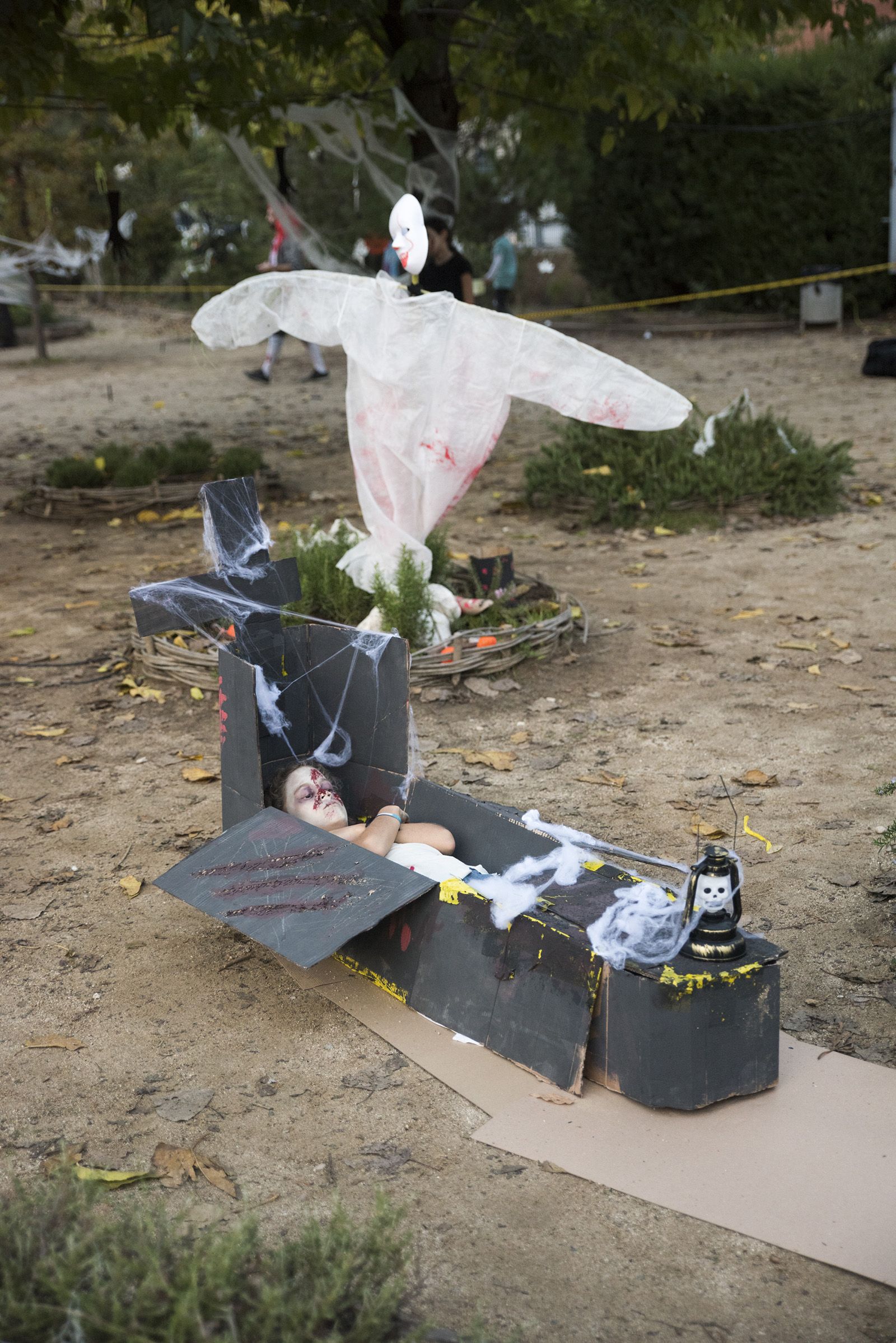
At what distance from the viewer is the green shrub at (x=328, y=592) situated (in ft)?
17.6

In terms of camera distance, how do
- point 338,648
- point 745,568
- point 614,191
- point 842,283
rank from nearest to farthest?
point 338,648
point 745,568
point 842,283
point 614,191

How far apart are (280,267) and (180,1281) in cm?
997

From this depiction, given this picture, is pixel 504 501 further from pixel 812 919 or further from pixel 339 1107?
pixel 339 1107

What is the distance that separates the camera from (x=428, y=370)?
4863 mm

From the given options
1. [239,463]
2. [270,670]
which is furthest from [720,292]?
[270,670]

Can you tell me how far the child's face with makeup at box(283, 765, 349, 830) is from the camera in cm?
355

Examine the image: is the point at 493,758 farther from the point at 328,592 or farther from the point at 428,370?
the point at 428,370

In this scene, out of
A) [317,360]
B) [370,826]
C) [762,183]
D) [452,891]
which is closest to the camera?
[452,891]

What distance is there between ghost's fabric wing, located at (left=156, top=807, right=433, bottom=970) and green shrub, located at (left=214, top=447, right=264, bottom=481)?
5288 millimetres

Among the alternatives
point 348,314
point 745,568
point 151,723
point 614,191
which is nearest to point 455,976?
point 151,723

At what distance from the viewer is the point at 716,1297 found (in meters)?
2.18

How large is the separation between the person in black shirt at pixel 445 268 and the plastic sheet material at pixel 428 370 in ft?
8.90

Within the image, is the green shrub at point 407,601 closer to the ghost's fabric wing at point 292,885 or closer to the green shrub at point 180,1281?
the ghost's fabric wing at point 292,885

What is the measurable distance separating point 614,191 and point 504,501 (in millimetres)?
10544
